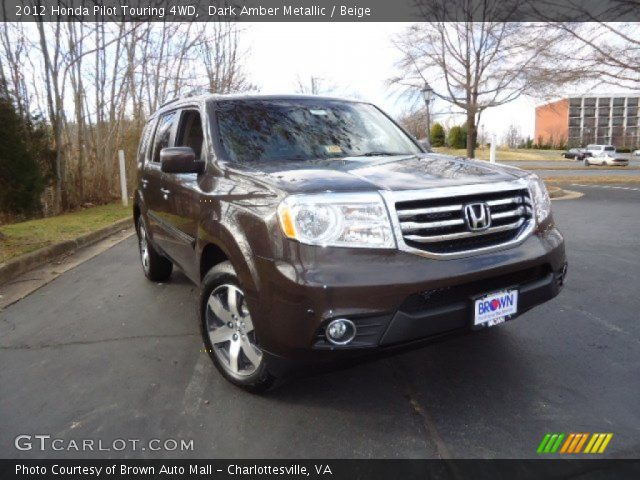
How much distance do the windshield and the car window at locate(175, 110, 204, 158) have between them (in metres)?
0.27

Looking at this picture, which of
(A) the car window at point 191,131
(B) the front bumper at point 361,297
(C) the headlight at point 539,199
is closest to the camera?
(B) the front bumper at point 361,297

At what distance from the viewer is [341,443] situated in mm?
2354

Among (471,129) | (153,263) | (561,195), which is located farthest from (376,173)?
(471,129)

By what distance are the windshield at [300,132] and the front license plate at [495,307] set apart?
1.43m

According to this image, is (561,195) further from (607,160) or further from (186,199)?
(607,160)

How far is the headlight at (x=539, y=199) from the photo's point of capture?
114 inches

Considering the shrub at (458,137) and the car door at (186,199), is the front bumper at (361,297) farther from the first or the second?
the shrub at (458,137)

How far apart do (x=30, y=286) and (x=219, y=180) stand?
3.82 metres

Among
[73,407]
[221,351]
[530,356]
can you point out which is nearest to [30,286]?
[73,407]

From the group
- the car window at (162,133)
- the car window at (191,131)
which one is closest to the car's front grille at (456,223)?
the car window at (191,131)

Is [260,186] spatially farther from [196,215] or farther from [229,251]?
[196,215]

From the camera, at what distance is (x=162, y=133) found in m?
4.73
